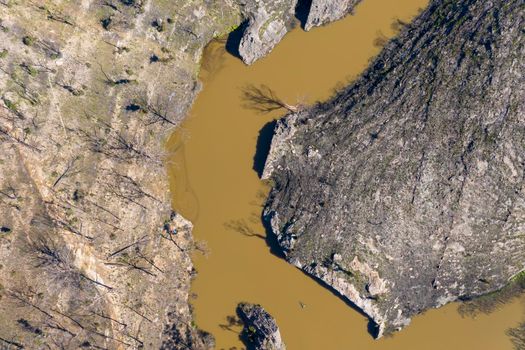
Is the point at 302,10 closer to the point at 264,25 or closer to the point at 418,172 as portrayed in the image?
the point at 264,25

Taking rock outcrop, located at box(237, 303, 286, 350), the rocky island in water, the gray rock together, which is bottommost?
rock outcrop, located at box(237, 303, 286, 350)

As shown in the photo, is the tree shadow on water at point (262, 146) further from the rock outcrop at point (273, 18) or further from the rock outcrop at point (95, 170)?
the rock outcrop at point (95, 170)

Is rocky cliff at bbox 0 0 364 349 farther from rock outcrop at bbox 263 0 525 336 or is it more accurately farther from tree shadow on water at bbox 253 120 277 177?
rock outcrop at bbox 263 0 525 336

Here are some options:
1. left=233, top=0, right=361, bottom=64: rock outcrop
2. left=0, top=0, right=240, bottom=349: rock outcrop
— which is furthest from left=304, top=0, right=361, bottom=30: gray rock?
left=0, top=0, right=240, bottom=349: rock outcrop

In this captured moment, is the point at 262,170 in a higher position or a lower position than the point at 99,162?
lower

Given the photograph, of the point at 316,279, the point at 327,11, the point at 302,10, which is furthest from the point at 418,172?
the point at 302,10

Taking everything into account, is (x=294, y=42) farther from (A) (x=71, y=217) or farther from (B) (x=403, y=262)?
(A) (x=71, y=217)
